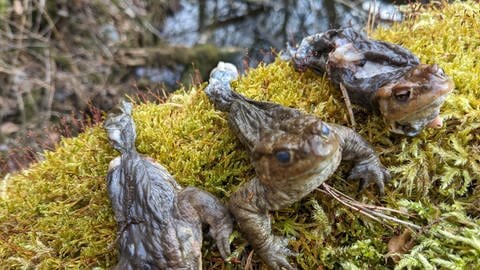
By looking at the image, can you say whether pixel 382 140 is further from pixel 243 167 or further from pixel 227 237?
pixel 227 237

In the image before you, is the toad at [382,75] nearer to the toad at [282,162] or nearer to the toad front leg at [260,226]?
the toad at [282,162]

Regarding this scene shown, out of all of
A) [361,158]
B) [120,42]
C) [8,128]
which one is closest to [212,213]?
[361,158]

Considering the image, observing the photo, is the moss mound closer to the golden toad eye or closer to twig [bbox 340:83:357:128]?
twig [bbox 340:83:357:128]

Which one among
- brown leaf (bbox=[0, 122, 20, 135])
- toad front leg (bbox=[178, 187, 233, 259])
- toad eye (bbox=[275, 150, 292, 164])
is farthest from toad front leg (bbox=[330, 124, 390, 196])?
brown leaf (bbox=[0, 122, 20, 135])

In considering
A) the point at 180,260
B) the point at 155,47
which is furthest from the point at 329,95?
the point at 155,47

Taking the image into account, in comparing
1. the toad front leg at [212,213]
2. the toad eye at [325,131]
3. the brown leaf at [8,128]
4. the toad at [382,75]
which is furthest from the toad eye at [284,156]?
the brown leaf at [8,128]

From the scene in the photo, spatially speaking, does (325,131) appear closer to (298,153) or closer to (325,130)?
(325,130)

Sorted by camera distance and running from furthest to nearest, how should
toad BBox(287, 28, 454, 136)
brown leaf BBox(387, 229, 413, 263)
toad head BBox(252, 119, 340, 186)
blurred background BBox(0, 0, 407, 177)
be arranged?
1. blurred background BBox(0, 0, 407, 177)
2. toad BBox(287, 28, 454, 136)
3. brown leaf BBox(387, 229, 413, 263)
4. toad head BBox(252, 119, 340, 186)
